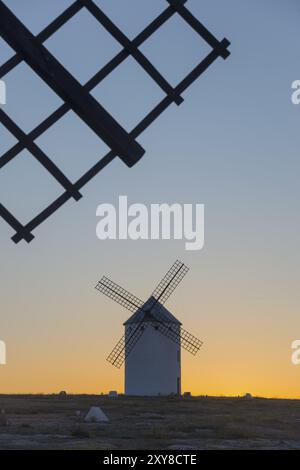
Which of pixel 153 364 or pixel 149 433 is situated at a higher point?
pixel 153 364

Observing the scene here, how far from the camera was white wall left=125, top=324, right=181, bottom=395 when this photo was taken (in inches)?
1672

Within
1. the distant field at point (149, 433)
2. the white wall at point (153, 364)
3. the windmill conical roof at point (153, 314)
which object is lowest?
the distant field at point (149, 433)

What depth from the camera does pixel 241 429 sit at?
778 inches

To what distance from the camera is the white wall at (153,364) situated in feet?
139

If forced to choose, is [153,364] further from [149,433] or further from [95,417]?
[149,433]

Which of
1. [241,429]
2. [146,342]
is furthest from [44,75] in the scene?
[146,342]

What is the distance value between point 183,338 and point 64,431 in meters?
25.8

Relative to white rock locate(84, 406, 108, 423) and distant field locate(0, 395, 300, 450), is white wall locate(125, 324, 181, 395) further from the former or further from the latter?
white rock locate(84, 406, 108, 423)

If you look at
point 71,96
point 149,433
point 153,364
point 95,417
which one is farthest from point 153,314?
point 71,96

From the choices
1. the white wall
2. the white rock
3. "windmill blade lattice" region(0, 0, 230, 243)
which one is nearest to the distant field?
the white rock

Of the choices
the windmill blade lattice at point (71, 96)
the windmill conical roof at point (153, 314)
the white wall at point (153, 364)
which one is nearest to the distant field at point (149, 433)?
the windmill blade lattice at point (71, 96)

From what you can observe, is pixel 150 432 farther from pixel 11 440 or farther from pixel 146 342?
pixel 146 342

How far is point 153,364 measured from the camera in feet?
139

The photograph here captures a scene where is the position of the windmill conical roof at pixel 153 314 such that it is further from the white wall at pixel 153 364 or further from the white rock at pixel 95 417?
the white rock at pixel 95 417
